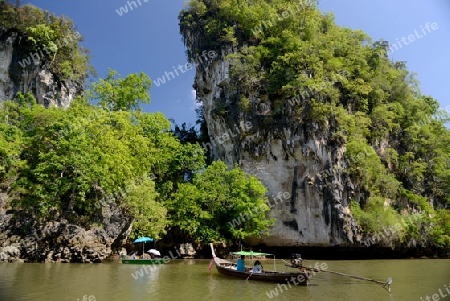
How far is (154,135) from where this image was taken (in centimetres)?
3375

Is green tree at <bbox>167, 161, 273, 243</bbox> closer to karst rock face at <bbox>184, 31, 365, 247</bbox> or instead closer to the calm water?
karst rock face at <bbox>184, 31, 365, 247</bbox>

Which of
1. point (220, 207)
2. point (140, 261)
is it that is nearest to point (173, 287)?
point (140, 261)

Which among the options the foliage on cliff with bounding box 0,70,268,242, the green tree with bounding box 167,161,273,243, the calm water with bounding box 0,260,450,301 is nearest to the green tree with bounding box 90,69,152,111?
the foliage on cliff with bounding box 0,70,268,242

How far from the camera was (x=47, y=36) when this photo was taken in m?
31.4

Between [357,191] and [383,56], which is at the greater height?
[383,56]

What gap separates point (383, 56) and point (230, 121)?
811 inches

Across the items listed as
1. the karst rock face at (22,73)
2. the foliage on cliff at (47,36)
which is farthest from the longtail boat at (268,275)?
the foliage on cliff at (47,36)

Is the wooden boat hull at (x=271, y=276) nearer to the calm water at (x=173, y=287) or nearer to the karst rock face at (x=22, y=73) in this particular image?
the calm water at (x=173, y=287)

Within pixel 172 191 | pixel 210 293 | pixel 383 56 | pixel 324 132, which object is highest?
pixel 383 56

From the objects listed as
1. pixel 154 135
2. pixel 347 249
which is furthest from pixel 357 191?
pixel 154 135

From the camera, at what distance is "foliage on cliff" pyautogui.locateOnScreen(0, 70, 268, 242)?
22.2 meters

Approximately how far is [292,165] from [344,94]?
9.86 meters

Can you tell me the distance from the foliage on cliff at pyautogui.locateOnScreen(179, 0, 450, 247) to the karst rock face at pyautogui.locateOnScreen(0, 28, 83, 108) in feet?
49.4

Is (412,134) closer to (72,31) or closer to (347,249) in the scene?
(347,249)
